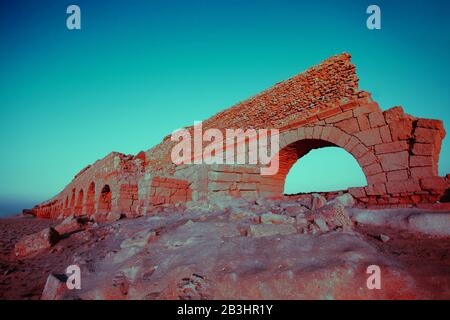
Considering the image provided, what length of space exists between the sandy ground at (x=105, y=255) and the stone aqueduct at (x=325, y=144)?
68.9 inches

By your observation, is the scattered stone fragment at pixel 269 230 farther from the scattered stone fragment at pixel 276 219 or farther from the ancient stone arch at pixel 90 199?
the ancient stone arch at pixel 90 199

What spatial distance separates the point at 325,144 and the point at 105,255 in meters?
6.54

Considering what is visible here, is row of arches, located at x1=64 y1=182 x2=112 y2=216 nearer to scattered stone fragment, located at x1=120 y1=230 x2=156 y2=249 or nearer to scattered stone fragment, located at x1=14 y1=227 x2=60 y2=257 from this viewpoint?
scattered stone fragment, located at x1=14 y1=227 x2=60 y2=257

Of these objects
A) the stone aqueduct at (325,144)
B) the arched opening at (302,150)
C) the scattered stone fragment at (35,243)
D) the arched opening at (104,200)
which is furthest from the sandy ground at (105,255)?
the arched opening at (104,200)

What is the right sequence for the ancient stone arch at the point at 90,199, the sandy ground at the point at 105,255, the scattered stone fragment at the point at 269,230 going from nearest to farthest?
1. the sandy ground at the point at 105,255
2. the scattered stone fragment at the point at 269,230
3. the ancient stone arch at the point at 90,199

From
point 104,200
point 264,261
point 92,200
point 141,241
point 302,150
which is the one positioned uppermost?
point 302,150

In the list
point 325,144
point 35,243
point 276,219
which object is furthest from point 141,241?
point 325,144

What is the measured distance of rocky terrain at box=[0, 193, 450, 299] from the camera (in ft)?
4.42

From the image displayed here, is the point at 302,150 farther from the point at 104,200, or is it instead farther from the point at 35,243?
the point at 104,200

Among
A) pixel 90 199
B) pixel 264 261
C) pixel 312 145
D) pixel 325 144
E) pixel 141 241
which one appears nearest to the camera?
pixel 264 261

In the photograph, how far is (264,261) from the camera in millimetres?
1675

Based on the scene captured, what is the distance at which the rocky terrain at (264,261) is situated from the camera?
1346mm

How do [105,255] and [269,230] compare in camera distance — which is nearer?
[269,230]

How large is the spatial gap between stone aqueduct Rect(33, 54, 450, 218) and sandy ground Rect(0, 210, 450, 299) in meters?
1.75
